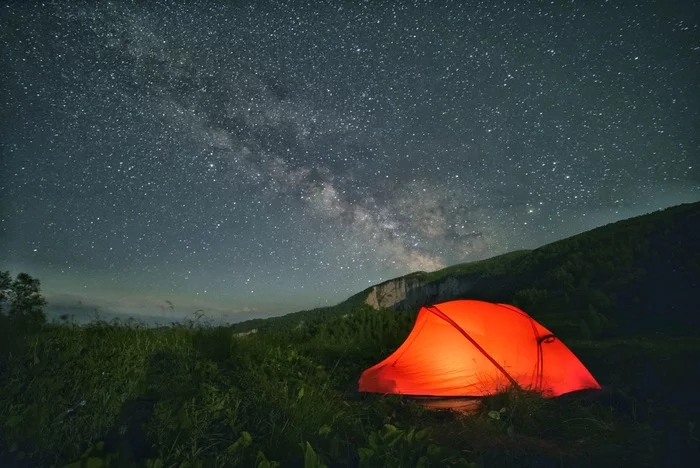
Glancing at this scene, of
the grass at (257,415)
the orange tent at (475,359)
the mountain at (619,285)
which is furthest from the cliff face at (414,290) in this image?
the grass at (257,415)

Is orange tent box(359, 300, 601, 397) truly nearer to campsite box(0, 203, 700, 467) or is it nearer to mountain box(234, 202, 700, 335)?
campsite box(0, 203, 700, 467)

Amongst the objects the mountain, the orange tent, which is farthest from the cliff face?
the orange tent

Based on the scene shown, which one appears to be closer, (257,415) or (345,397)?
(257,415)

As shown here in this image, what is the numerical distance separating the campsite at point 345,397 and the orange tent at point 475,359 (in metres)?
0.02

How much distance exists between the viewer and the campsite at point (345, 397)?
152 inches

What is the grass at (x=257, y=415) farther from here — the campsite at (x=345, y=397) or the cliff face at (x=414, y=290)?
the cliff face at (x=414, y=290)

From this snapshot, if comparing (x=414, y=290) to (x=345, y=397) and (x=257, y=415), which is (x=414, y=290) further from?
(x=257, y=415)

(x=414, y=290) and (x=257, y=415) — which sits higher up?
(x=414, y=290)

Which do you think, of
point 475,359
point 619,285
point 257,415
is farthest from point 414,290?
point 257,415

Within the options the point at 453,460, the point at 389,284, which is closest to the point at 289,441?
the point at 453,460

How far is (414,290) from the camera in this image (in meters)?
103

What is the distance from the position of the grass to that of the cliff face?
2942 inches

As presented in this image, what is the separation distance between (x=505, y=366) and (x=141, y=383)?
5.68 metres

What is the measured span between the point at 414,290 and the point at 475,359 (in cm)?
9665
